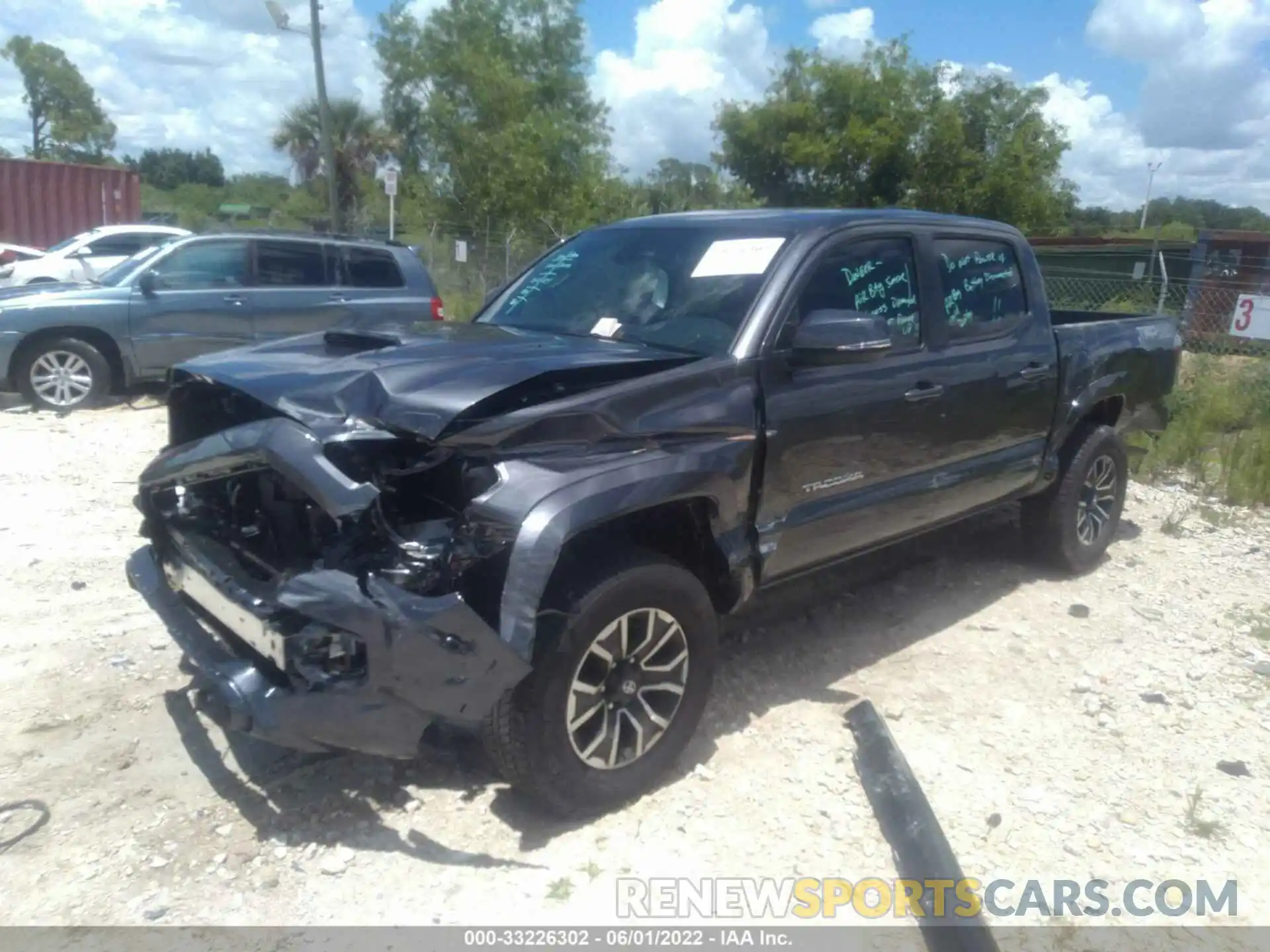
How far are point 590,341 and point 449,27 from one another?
2725 cm

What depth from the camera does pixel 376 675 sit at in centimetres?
279

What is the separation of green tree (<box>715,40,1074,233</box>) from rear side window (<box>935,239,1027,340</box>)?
84.0 ft

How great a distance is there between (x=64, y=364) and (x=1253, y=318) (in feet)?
45.8

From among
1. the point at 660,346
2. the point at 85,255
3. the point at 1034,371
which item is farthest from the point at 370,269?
the point at 660,346

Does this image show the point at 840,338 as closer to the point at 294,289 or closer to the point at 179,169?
the point at 294,289

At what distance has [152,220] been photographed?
27875 millimetres

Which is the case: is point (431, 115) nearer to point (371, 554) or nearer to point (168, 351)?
point (168, 351)

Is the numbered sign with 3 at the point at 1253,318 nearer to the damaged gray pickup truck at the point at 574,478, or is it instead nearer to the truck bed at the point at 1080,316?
the truck bed at the point at 1080,316

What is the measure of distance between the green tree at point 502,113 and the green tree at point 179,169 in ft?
166

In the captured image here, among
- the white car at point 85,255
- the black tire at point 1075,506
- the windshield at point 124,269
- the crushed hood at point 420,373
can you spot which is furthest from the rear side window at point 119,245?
the black tire at point 1075,506

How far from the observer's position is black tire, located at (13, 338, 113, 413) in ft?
29.6

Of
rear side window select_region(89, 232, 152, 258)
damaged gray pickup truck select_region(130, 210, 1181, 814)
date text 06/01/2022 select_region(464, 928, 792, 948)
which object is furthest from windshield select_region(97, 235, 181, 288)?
date text 06/01/2022 select_region(464, 928, 792, 948)

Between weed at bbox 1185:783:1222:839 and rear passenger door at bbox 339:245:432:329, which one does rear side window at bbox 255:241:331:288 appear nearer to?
rear passenger door at bbox 339:245:432:329

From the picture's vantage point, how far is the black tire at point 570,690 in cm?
308
